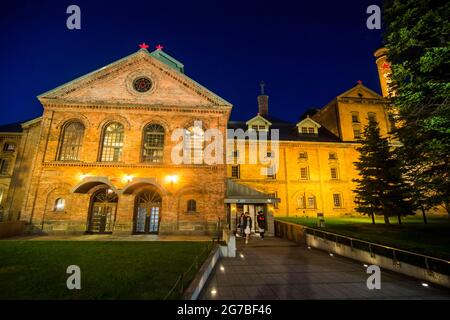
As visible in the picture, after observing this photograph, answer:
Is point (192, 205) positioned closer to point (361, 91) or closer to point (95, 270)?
point (95, 270)

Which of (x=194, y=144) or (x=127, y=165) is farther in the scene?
(x=194, y=144)

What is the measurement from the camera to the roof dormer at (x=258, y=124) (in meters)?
28.2

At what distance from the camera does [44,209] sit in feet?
51.5

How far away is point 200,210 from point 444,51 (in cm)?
1613

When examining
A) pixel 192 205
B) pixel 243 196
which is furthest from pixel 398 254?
pixel 192 205

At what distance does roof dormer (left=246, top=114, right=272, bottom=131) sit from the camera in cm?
2823

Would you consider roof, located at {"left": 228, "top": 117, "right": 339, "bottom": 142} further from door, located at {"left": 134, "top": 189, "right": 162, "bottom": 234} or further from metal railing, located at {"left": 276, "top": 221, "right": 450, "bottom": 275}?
metal railing, located at {"left": 276, "top": 221, "right": 450, "bottom": 275}

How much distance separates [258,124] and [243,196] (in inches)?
555

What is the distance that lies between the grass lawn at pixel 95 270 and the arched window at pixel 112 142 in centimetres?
807

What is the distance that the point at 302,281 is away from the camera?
7.12 m

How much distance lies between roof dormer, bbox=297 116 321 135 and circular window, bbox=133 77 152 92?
69.2 ft

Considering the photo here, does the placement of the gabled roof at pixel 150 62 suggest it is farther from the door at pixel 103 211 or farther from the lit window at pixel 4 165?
the lit window at pixel 4 165

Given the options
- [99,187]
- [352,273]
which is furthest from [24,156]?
[352,273]
